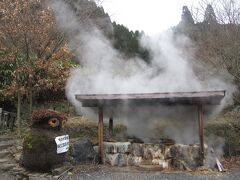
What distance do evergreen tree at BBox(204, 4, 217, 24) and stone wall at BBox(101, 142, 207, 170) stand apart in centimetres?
619

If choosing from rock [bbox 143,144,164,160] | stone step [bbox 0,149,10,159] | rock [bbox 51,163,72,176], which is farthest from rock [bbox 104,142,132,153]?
stone step [bbox 0,149,10,159]

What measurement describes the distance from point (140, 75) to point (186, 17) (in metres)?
5.64

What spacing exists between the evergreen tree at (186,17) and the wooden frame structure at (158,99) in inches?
261

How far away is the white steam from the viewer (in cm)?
1193

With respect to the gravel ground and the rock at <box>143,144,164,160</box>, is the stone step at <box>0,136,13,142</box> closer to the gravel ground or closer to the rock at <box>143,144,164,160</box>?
the gravel ground

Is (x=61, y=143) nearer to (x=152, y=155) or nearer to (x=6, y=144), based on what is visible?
(x=152, y=155)

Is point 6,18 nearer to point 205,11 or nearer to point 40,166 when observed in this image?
point 40,166

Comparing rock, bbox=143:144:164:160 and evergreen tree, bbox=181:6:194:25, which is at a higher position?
evergreen tree, bbox=181:6:194:25

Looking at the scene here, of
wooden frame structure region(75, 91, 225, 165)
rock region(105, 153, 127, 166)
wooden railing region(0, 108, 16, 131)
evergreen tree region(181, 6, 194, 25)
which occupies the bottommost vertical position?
rock region(105, 153, 127, 166)

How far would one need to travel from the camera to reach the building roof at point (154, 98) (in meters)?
9.46

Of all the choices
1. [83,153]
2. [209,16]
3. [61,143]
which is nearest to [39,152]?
[61,143]

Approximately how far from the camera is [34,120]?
9.45 m

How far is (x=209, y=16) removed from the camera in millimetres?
14477

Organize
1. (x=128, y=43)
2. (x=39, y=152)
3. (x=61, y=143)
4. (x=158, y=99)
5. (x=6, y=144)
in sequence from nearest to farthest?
1. (x=39, y=152)
2. (x=61, y=143)
3. (x=158, y=99)
4. (x=6, y=144)
5. (x=128, y=43)
